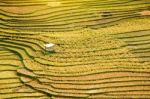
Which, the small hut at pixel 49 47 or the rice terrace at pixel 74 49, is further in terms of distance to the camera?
the small hut at pixel 49 47

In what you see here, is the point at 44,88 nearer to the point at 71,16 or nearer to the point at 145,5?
the point at 71,16

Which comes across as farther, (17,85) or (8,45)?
(8,45)

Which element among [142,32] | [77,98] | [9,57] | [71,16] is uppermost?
[71,16]

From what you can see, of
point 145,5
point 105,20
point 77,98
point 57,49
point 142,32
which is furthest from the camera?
point 145,5

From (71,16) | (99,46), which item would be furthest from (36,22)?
(99,46)

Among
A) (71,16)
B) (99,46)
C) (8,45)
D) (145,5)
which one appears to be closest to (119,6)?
(145,5)

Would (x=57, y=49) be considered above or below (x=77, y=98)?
above

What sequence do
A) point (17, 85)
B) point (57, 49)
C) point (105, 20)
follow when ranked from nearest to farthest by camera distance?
point (17, 85)
point (57, 49)
point (105, 20)

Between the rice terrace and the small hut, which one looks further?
the small hut
